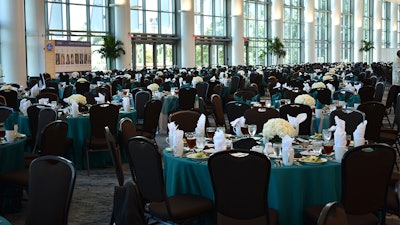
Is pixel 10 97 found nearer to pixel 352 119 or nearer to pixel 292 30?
pixel 352 119

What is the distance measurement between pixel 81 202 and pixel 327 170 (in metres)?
3.06

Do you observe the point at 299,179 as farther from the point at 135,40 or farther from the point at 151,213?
the point at 135,40

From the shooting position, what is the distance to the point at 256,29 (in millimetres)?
34719

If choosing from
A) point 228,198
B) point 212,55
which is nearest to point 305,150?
point 228,198

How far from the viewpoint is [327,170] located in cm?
428

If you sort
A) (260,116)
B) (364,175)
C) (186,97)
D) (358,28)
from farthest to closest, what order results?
(358,28)
(186,97)
(260,116)
(364,175)

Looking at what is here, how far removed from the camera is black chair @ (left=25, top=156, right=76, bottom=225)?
11.6 feet

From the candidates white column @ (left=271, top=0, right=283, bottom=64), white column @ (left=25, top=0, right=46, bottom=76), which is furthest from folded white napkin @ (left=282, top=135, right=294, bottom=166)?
white column @ (left=271, top=0, right=283, bottom=64)

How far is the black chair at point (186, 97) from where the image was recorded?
11.1m

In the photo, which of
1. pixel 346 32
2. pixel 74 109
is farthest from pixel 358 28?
pixel 74 109

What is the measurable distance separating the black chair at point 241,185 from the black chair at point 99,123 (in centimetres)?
379

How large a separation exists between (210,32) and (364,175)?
91.1ft

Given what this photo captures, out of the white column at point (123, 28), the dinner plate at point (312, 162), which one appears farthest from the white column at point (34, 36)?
the dinner plate at point (312, 162)

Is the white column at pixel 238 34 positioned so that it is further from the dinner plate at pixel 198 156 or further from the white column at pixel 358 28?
the dinner plate at pixel 198 156
